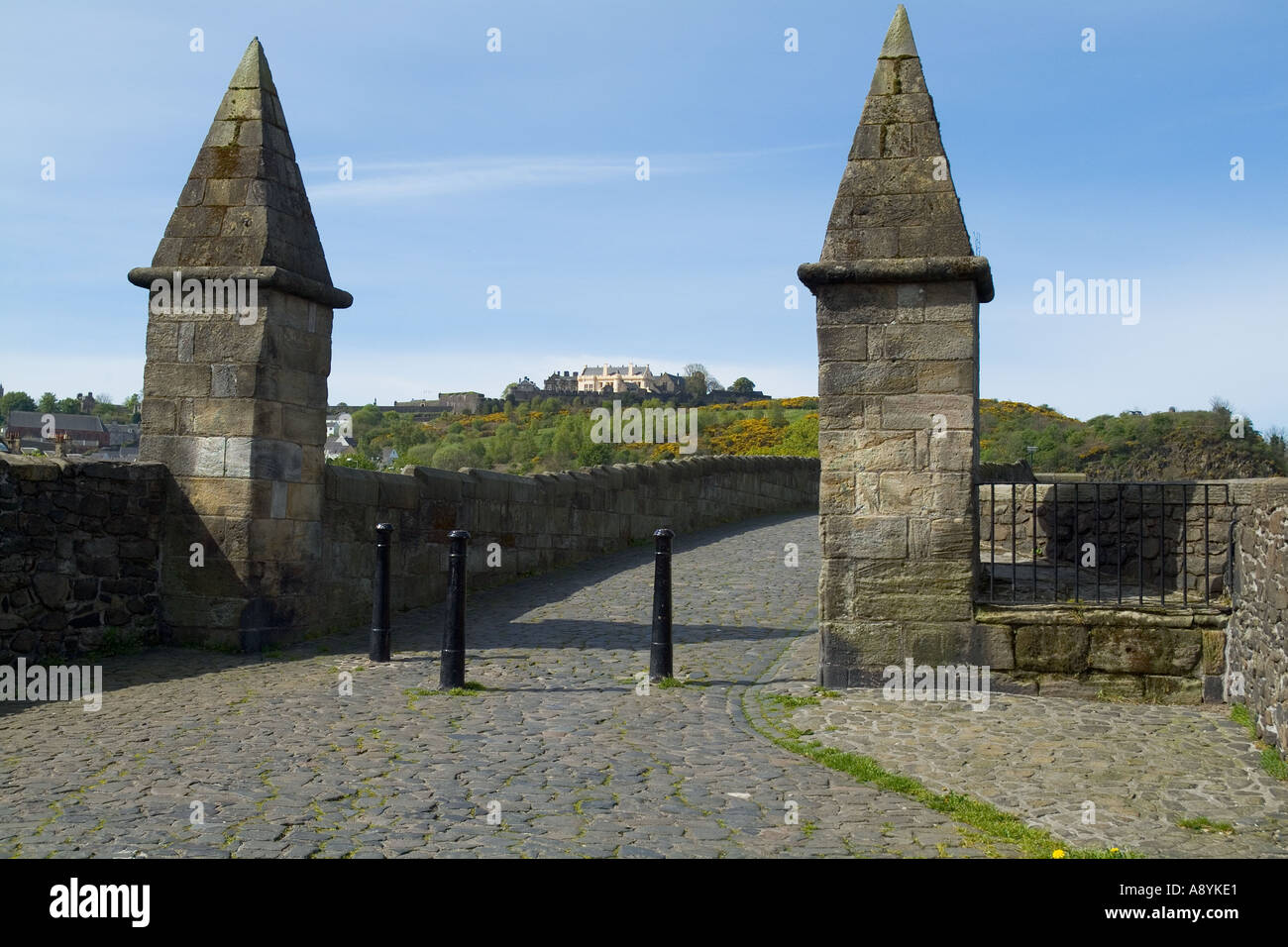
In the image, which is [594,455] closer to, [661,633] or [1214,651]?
[661,633]

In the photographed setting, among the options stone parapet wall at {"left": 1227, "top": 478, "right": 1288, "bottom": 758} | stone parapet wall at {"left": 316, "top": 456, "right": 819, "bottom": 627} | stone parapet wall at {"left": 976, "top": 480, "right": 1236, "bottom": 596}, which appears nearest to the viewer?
stone parapet wall at {"left": 1227, "top": 478, "right": 1288, "bottom": 758}

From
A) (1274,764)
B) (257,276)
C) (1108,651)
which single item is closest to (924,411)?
(1108,651)

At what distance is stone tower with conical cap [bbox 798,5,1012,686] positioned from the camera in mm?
7223

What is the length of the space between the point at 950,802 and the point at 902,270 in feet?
11.9

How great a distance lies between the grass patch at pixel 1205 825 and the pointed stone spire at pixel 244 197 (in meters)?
7.19

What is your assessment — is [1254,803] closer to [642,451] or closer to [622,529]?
[622,529]

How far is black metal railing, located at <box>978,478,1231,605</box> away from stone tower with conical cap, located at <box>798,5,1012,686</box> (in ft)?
1.27

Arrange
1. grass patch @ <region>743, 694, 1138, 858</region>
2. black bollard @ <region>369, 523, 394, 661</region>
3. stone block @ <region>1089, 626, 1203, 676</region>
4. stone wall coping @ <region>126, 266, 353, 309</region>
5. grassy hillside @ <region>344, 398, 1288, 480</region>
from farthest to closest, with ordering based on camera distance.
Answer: grassy hillside @ <region>344, 398, 1288, 480</region> → stone wall coping @ <region>126, 266, 353, 309</region> → black bollard @ <region>369, 523, 394, 661</region> → stone block @ <region>1089, 626, 1203, 676</region> → grass patch @ <region>743, 694, 1138, 858</region>

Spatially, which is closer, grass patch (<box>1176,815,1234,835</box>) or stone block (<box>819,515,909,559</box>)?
grass patch (<box>1176,815,1234,835</box>)

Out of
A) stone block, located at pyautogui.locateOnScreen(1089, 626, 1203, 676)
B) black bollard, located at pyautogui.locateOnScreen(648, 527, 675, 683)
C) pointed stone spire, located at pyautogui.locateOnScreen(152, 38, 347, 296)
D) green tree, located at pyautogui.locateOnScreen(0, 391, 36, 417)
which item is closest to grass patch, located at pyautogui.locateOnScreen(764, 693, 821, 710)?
black bollard, located at pyautogui.locateOnScreen(648, 527, 675, 683)

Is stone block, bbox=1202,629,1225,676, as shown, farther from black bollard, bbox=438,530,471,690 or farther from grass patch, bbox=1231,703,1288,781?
black bollard, bbox=438,530,471,690

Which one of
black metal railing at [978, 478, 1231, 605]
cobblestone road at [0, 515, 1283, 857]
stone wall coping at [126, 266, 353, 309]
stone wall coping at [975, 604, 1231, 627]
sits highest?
stone wall coping at [126, 266, 353, 309]

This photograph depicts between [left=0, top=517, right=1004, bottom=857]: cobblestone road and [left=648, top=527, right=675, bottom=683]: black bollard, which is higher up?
[left=648, top=527, right=675, bottom=683]: black bollard
